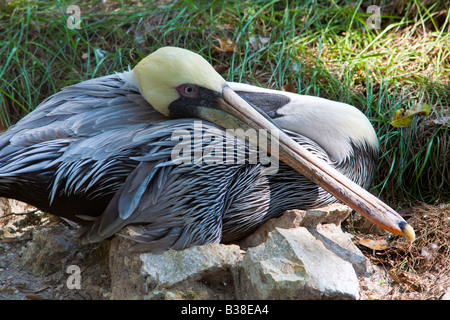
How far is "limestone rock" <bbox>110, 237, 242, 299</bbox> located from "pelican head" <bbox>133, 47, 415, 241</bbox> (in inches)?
25.7

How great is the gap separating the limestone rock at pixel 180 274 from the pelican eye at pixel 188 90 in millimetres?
834

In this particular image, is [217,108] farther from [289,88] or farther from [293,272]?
[289,88]

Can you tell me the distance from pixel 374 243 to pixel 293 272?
3.78 ft

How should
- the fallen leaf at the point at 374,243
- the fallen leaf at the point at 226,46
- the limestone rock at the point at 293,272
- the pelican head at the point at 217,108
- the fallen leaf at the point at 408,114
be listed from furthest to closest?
the fallen leaf at the point at 226,46, the fallen leaf at the point at 408,114, the fallen leaf at the point at 374,243, the pelican head at the point at 217,108, the limestone rock at the point at 293,272

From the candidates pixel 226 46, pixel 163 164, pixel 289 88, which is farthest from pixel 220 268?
pixel 226 46

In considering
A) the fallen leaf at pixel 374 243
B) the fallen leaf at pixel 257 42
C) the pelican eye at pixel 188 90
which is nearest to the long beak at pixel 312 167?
the pelican eye at pixel 188 90

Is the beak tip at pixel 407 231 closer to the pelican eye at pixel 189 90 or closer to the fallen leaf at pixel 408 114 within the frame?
the fallen leaf at pixel 408 114

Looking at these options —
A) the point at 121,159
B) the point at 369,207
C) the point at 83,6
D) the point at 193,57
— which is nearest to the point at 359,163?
the point at 369,207

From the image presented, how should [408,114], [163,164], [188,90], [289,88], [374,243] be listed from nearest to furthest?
1. [163,164]
2. [188,90]
3. [374,243]
4. [408,114]
5. [289,88]

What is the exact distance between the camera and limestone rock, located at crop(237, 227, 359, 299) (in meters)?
2.61

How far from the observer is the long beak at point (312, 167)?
122 inches

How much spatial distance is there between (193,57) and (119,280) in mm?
1240

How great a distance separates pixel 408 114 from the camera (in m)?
4.12

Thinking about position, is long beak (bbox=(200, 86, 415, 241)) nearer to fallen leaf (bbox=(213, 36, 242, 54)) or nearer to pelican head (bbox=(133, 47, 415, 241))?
pelican head (bbox=(133, 47, 415, 241))
